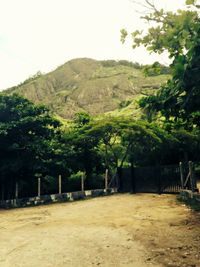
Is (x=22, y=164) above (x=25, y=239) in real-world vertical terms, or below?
above

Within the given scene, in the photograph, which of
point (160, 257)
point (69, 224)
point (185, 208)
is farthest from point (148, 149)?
point (160, 257)

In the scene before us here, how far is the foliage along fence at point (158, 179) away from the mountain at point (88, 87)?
55.2 metres

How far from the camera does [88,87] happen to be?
10562 centimetres

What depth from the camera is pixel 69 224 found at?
11.0 meters

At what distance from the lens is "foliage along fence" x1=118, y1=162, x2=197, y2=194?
16547 mm

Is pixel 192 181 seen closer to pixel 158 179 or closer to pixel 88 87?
pixel 158 179

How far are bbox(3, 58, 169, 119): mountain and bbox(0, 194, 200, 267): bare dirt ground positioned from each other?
6783 centimetres

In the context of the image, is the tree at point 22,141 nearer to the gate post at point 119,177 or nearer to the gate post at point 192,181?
the gate post at point 119,177

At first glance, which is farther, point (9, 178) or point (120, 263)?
point (9, 178)

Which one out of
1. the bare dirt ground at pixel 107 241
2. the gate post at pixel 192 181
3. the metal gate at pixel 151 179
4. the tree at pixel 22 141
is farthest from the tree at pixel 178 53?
the tree at pixel 22 141

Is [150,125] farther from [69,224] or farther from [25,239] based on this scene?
[25,239]

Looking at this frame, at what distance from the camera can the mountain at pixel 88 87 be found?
94.6 m

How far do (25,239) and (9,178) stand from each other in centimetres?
1463

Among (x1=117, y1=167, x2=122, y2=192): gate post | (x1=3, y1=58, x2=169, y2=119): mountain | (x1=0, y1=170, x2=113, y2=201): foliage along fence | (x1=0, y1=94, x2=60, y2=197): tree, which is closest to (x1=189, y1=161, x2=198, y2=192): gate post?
(x1=0, y1=170, x2=113, y2=201): foliage along fence
